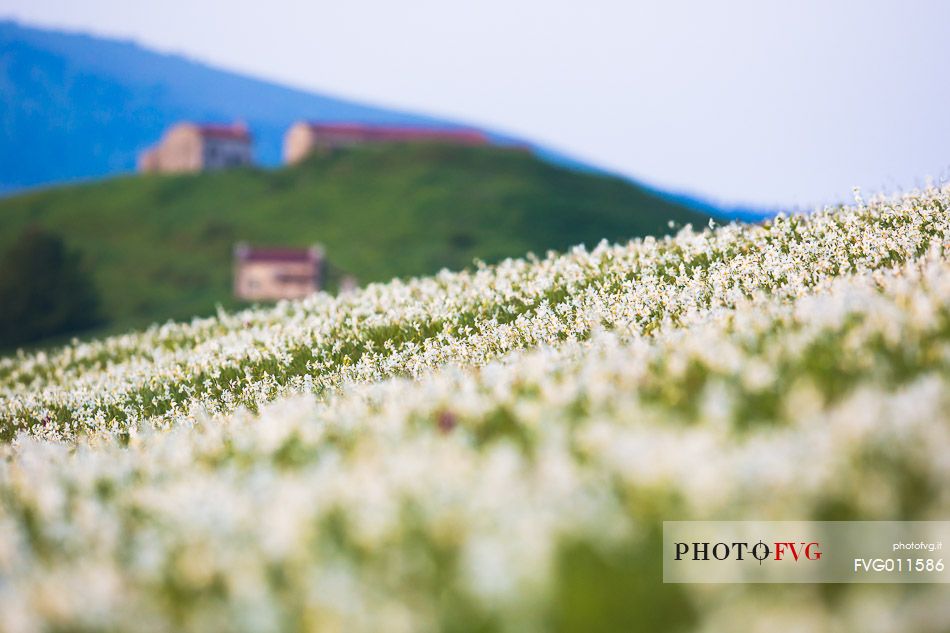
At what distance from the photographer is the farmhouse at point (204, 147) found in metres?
181

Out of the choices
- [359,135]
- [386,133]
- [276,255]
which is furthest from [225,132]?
[276,255]

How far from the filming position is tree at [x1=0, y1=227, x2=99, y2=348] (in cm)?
8681

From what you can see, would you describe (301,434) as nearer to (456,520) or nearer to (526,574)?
(456,520)

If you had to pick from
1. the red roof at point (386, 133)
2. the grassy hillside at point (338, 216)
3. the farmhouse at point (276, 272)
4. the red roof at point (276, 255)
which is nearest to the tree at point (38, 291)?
the grassy hillside at point (338, 216)

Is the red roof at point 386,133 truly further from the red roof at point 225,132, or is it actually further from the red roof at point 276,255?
the red roof at point 276,255

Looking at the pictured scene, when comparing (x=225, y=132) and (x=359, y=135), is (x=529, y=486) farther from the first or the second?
(x=225, y=132)

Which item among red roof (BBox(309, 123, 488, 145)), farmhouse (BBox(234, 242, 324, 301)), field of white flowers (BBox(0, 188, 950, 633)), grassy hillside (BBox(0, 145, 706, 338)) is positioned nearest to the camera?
field of white flowers (BBox(0, 188, 950, 633))

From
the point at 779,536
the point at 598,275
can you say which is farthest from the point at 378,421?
the point at 598,275

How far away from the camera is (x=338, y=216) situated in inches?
5103

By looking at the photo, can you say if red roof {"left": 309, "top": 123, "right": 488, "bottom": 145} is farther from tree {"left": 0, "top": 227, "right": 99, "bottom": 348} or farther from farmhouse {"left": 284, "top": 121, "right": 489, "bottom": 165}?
tree {"left": 0, "top": 227, "right": 99, "bottom": 348}

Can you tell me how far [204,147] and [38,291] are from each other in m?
101

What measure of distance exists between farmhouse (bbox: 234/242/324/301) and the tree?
23551 mm

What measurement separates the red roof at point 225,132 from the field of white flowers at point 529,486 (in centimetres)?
18876

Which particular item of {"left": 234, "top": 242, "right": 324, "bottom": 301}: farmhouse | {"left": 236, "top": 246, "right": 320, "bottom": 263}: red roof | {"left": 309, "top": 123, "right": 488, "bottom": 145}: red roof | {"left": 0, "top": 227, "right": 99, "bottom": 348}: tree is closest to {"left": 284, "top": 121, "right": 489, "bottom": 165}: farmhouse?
{"left": 309, "top": 123, "right": 488, "bottom": 145}: red roof
